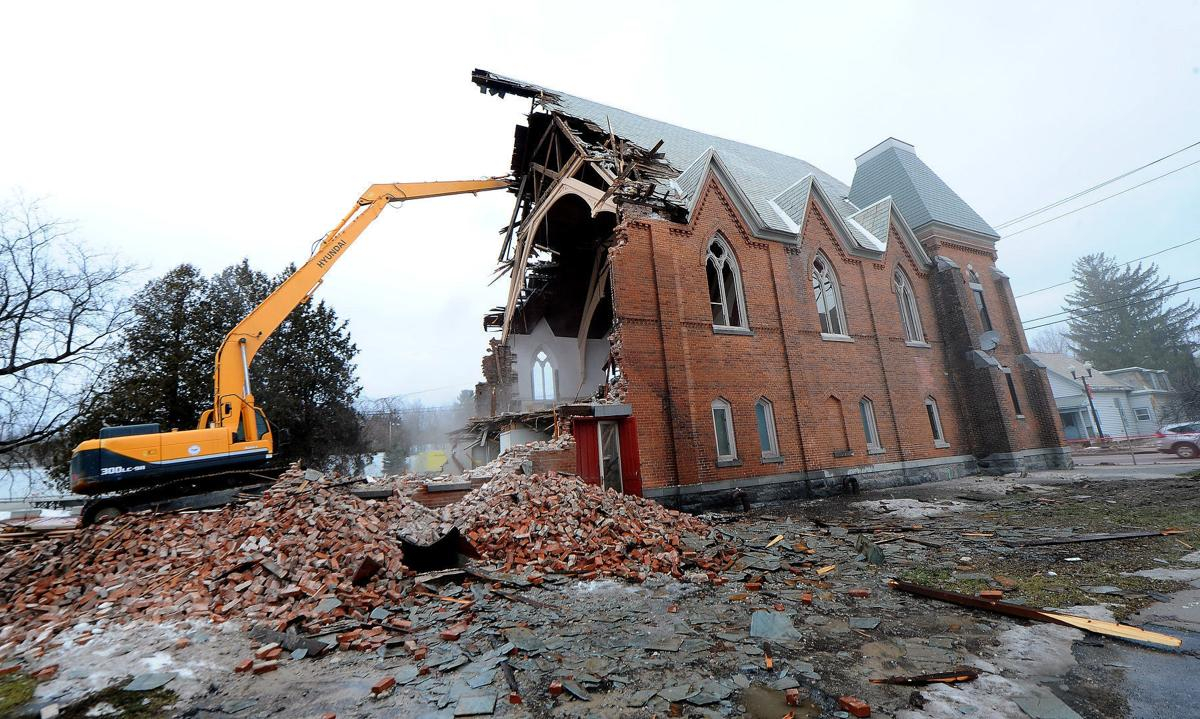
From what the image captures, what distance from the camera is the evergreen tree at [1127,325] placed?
43.7m

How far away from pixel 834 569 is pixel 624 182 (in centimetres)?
1065

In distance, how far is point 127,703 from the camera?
3.82 metres

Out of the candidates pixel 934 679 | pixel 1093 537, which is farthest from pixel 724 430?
pixel 934 679

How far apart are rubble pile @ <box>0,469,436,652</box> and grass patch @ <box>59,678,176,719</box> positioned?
1.37 m

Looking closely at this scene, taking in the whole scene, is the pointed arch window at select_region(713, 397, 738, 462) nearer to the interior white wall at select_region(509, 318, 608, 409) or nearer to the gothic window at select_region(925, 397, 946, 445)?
the interior white wall at select_region(509, 318, 608, 409)

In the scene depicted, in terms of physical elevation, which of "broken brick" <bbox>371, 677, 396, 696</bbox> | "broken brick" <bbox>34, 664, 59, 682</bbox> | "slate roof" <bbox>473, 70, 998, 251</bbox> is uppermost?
"slate roof" <bbox>473, 70, 998, 251</bbox>

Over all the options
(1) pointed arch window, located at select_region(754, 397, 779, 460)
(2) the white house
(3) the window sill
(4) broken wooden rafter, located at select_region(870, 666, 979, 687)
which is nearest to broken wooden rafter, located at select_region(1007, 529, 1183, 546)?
(4) broken wooden rafter, located at select_region(870, 666, 979, 687)

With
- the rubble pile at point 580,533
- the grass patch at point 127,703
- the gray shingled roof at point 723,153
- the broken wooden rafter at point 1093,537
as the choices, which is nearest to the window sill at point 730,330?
the gray shingled roof at point 723,153

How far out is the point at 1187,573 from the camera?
5.79 metres

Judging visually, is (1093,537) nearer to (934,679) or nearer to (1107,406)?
(934,679)

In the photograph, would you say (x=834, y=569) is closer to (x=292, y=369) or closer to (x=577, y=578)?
(x=577, y=578)

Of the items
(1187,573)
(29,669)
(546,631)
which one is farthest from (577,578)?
(1187,573)

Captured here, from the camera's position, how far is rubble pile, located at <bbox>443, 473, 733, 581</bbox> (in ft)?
23.5

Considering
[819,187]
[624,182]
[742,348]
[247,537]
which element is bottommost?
[247,537]
